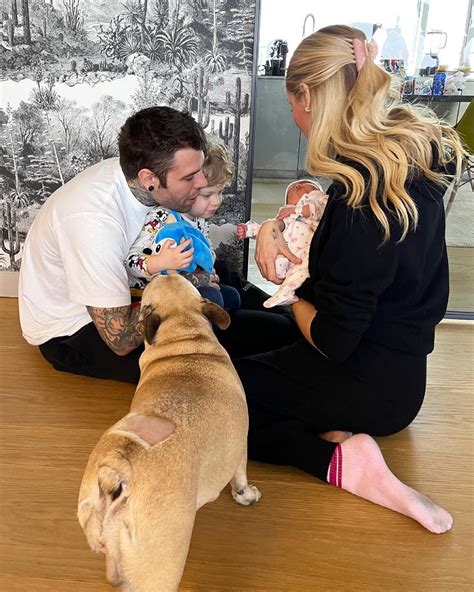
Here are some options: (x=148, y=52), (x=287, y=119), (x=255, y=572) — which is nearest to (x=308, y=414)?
(x=255, y=572)

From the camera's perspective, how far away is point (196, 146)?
1.90 meters

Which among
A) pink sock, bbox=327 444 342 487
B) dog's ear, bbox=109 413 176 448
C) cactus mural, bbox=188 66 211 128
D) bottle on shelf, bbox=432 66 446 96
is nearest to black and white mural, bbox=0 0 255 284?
cactus mural, bbox=188 66 211 128

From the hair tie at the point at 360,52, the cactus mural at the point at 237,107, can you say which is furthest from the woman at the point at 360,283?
the cactus mural at the point at 237,107

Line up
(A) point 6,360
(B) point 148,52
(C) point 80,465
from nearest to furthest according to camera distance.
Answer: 1. (C) point 80,465
2. (A) point 6,360
3. (B) point 148,52

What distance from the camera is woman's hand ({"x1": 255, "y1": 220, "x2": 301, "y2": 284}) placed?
72.6 inches

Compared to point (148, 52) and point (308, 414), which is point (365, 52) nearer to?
point (308, 414)

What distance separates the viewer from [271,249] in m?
1.85

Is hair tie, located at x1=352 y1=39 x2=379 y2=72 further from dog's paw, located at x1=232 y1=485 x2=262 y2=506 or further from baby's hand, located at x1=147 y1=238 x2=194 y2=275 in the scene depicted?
dog's paw, located at x1=232 y1=485 x2=262 y2=506

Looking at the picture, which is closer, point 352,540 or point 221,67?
point 352,540

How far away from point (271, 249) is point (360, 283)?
1.55 feet

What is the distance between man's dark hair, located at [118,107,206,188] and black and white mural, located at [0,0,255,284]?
830 millimetres

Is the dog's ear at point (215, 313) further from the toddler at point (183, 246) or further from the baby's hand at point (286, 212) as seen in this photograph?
the baby's hand at point (286, 212)

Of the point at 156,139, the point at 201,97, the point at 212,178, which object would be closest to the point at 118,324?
the point at 156,139

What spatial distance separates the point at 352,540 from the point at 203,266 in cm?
103
